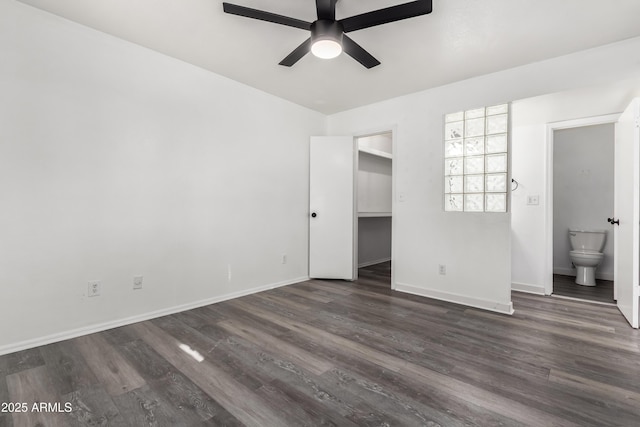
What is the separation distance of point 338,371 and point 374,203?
13.0ft

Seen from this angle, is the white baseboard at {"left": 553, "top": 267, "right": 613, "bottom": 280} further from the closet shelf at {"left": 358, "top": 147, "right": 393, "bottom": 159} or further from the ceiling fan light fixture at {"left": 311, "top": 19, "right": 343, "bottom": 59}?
the ceiling fan light fixture at {"left": 311, "top": 19, "right": 343, "bottom": 59}

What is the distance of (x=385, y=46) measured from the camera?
2.62 metres

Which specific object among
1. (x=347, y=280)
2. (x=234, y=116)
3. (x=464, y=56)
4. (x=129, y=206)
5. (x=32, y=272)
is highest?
(x=464, y=56)

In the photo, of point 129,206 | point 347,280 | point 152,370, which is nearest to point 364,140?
point 347,280

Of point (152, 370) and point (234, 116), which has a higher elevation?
point (234, 116)

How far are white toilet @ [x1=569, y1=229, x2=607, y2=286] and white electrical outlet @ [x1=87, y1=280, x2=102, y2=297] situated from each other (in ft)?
18.3

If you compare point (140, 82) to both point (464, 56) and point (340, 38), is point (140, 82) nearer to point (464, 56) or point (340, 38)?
point (340, 38)

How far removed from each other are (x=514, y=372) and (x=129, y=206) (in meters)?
Answer: 3.19

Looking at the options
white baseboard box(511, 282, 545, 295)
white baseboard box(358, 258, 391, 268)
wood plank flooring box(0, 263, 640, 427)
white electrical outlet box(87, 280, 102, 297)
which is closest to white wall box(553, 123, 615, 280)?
white baseboard box(511, 282, 545, 295)

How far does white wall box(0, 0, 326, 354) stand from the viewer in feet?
6.93

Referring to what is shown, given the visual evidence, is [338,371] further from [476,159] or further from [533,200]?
[533,200]

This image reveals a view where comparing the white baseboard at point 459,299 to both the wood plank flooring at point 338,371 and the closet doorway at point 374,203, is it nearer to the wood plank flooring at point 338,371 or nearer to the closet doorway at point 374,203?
the wood plank flooring at point 338,371

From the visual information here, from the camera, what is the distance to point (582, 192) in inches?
178

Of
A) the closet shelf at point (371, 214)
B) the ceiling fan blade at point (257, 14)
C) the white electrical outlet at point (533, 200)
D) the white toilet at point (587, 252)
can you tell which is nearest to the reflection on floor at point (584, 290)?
the white toilet at point (587, 252)
